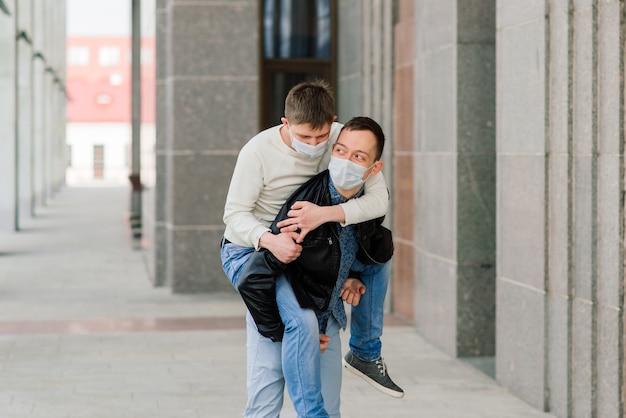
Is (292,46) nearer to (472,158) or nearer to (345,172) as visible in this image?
(472,158)

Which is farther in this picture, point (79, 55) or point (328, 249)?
point (79, 55)

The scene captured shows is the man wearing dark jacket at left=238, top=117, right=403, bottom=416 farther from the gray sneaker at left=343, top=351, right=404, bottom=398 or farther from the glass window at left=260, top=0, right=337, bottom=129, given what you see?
the glass window at left=260, top=0, right=337, bottom=129

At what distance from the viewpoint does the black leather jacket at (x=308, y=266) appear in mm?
4516

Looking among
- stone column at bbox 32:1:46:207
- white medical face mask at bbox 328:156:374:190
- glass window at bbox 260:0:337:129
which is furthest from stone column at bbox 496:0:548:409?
stone column at bbox 32:1:46:207

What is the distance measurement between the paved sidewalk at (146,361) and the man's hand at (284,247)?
9.07 feet

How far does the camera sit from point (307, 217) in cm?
444

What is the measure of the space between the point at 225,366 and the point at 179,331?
69.0 inches

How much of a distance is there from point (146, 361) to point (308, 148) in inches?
186

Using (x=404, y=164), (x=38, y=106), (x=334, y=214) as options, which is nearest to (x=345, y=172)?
(x=334, y=214)

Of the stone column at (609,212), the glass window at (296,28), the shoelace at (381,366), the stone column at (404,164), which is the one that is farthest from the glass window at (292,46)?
the shoelace at (381,366)

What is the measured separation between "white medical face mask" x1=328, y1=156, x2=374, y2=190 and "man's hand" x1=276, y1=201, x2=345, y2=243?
10cm

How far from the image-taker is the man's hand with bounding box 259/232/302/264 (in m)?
4.44

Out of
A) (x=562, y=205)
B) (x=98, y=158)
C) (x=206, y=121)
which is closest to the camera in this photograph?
(x=562, y=205)

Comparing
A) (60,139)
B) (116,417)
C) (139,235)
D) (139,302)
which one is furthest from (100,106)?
(116,417)
